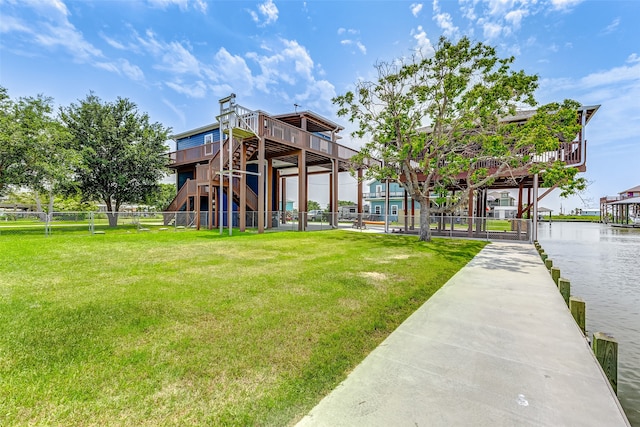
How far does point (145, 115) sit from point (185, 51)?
9567 millimetres

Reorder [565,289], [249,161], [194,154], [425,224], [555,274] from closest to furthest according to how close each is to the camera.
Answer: [565,289] → [555,274] → [425,224] → [249,161] → [194,154]

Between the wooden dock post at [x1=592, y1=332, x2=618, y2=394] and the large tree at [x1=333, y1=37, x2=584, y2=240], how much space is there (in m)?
9.60

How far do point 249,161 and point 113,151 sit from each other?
10419 mm

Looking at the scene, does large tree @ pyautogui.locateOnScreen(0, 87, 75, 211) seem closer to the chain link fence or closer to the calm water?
the chain link fence

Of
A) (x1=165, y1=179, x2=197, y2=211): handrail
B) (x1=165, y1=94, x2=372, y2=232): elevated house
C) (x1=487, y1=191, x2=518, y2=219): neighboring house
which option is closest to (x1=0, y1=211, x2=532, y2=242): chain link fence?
(x1=165, y1=94, x2=372, y2=232): elevated house

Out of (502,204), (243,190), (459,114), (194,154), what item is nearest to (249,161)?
(243,190)

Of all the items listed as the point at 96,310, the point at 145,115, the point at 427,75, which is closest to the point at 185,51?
the point at 145,115

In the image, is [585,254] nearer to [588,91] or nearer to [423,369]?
[588,91]

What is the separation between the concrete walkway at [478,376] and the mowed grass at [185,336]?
0.24m

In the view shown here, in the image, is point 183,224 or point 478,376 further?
point 183,224

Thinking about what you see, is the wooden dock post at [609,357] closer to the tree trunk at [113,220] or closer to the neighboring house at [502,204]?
the tree trunk at [113,220]

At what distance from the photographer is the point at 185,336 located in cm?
314

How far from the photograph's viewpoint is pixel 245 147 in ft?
51.6

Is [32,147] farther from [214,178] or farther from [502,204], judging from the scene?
[502,204]
